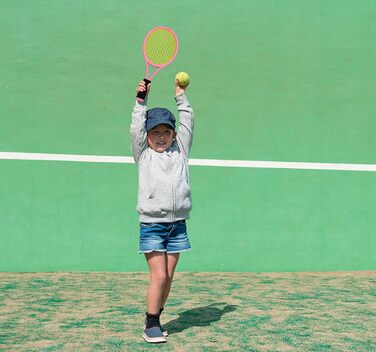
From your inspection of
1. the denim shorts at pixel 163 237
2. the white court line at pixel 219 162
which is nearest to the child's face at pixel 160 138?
the denim shorts at pixel 163 237

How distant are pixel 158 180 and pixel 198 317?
1518 millimetres

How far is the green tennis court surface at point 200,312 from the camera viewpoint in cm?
478

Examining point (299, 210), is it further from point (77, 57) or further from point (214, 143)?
point (77, 57)

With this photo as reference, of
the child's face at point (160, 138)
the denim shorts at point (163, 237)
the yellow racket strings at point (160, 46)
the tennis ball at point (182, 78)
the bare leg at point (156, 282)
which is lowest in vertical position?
the bare leg at point (156, 282)

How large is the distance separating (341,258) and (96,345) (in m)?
4.62

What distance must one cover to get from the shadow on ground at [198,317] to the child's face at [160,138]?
142 centimetres

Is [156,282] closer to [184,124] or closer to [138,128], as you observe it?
[138,128]

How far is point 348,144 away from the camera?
28.1ft

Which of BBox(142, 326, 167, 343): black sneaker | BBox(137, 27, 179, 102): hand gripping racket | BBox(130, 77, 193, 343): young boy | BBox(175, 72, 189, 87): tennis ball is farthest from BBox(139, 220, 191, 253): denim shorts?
BBox(137, 27, 179, 102): hand gripping racket

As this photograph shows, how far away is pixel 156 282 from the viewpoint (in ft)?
15.6

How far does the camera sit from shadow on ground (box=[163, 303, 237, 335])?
532 cm

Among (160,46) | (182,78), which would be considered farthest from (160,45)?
(182,78)

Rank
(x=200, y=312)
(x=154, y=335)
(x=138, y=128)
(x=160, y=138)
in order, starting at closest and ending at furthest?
(x=154, y=335)
(x=138, y=128)
(x=160, y=138)
(x=200, y=312)

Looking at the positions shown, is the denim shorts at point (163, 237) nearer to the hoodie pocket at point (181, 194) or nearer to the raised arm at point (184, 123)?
the hoodie pocket at point (181, 194)
